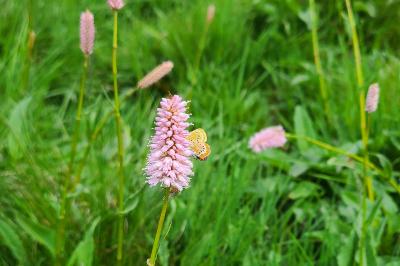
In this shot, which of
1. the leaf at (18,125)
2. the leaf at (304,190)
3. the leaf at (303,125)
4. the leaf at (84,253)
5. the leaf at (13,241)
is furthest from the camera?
the leaf at (303,125)

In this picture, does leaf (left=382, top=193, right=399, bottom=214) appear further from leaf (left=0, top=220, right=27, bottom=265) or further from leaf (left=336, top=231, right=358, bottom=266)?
leaf (left=0, top=220, right=27, bottom=265)

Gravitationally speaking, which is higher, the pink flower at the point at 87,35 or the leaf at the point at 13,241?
the pink flower at the point at 87,35

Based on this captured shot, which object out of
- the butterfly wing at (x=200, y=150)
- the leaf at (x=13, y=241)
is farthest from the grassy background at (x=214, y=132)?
the butterfly wing at (x=200, y=150)

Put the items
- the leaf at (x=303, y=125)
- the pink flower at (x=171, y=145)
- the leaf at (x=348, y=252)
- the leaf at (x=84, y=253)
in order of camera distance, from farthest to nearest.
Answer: the leaf at (x=303, y=125) → the leaf at (x=348, y=252) → the leaf at (x=84, y=253) → the pink flower at (x=171, y=145)

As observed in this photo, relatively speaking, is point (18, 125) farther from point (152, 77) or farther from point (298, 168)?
point (298, 168)

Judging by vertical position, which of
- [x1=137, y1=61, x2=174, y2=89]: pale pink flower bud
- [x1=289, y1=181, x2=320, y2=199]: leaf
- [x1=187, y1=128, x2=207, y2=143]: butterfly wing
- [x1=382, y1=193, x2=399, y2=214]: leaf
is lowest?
[x1=187, y1=128, x2=207, y2=143]: butterfly wing

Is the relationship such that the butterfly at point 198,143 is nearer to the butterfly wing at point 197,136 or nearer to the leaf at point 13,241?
the butterfly wing at point 197,136

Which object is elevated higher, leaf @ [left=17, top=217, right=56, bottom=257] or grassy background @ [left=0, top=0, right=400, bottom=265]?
grassy background @ [left=0, top=0, right=400, bottom=265]

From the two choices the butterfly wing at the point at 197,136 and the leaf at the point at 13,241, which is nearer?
the butterfly wing at the point at 197,136

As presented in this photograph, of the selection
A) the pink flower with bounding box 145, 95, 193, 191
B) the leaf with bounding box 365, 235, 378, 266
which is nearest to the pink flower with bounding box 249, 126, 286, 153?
the leaf with bounding box 365, 235, 378, 266
